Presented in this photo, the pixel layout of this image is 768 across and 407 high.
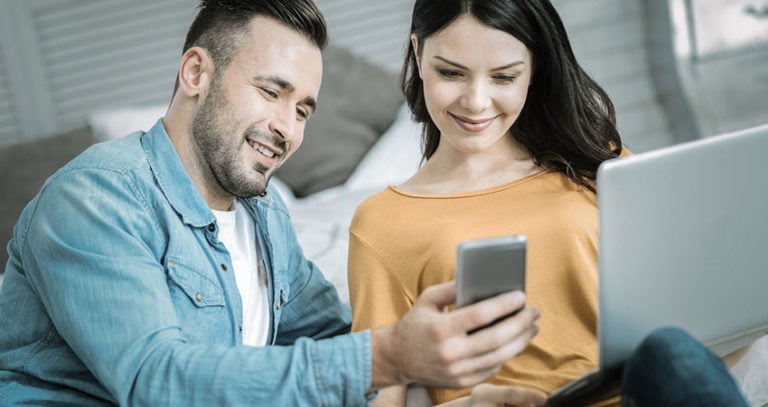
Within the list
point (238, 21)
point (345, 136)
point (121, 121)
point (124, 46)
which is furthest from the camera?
point (124, 46)

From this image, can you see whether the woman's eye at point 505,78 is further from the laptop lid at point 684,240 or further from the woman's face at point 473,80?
the laptop lid at point 684,240

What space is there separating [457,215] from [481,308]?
0.55 m

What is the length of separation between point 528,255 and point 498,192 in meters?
0.16

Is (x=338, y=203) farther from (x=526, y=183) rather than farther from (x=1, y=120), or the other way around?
(x=1, y=120)

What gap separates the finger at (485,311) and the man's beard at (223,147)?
562mm

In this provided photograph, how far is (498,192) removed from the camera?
156cm

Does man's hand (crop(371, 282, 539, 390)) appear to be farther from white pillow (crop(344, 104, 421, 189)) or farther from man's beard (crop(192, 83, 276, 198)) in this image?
white pillow (crop(344, 104, 421, 189))

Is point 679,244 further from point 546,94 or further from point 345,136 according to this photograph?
point 345,136

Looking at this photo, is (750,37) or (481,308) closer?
(481,308)

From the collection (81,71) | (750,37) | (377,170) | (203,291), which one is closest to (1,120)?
(81,71)

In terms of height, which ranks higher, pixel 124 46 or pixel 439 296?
Result: pixel 124 46

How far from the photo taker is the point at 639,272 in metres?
1.04

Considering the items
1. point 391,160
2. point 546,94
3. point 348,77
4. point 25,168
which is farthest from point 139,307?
point 348,77

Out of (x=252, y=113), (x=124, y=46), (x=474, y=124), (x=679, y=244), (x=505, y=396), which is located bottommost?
(x=505, y=396)
